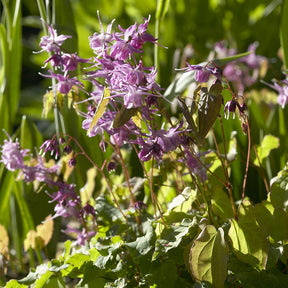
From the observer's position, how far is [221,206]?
2.59 ft

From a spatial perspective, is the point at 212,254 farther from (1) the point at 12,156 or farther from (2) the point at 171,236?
(1) the point at 12,156

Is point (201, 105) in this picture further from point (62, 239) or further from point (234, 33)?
point (234, 33)

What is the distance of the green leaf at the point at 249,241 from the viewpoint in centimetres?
67

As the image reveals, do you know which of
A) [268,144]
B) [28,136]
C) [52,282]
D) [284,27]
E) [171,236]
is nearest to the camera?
[171,236]

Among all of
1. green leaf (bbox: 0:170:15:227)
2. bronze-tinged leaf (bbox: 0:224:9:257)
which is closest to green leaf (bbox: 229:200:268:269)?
bronze-tinged leaf (bbox: 0:224:9:257)

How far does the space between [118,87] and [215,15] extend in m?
2.20

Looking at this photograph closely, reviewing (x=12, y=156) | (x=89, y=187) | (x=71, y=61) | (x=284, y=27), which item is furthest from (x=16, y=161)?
(x=284, y=27)

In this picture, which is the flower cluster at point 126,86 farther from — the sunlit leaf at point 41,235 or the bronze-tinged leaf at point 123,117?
the sunlit leaf at point 41,235

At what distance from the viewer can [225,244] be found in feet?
2.11

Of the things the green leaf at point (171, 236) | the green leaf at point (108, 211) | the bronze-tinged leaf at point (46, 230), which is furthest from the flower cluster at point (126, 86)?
the bronze-tinged leaf at point (46, 230)

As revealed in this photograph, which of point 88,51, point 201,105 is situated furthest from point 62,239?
point 88,51

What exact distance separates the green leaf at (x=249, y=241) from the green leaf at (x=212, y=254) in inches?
1.9

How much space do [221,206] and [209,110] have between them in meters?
0.24

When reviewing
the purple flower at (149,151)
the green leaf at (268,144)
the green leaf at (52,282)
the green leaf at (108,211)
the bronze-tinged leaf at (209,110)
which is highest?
the bronze-tinged leaf at (209,110)
